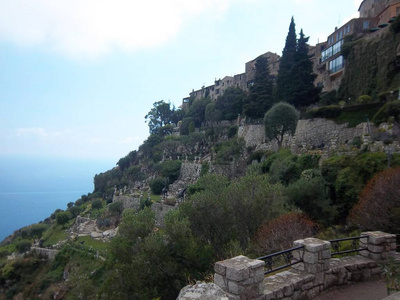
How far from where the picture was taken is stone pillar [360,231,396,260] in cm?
732

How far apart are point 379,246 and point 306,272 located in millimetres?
2535

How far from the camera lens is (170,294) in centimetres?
1271

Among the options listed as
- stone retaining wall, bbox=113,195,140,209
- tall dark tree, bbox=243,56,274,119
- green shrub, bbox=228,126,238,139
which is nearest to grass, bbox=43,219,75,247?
stone retaining wall, bbox=113,195,140,209

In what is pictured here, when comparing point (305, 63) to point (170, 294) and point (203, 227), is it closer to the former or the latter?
point (203, 227)

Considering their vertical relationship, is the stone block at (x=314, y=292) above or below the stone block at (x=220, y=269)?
below

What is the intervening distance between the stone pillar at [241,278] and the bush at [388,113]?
20.0 metres

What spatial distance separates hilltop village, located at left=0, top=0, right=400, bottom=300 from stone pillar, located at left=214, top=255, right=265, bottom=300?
0.02m

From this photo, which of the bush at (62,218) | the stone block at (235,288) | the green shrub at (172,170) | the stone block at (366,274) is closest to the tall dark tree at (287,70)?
the green shrub at (172,170)

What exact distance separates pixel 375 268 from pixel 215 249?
8203 mm

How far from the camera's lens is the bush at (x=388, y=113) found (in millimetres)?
20031

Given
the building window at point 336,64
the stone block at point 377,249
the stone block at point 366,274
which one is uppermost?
the building window at point 336,64

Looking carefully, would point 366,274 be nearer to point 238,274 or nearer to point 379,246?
point 379,246

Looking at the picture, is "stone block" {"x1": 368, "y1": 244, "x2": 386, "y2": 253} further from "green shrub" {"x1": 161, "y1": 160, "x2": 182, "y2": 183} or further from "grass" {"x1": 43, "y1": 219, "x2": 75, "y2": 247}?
"green shrub" {"x1": 161, "y1": 160, "x2": 182, "y2": 183}

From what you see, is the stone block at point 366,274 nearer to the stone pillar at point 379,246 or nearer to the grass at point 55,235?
the stone pillar at point 379,246
